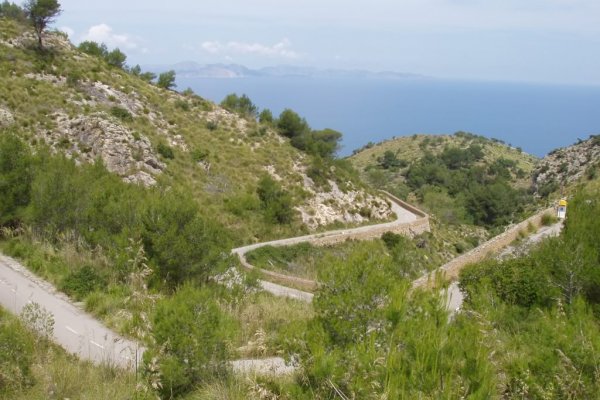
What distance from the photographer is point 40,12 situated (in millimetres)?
37094

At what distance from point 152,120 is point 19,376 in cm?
3490

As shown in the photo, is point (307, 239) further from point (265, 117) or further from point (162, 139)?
point (265, 117)

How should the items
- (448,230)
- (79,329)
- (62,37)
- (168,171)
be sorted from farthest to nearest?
(448,230)
(62,37)
(168,171)
(79,329)

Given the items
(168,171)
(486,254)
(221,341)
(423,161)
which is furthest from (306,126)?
(221,341)

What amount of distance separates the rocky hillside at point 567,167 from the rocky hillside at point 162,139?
22.9 metres

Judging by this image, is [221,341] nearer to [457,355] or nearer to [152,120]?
Result: [457,355]

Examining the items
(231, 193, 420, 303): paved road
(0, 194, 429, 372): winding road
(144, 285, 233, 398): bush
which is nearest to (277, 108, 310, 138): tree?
(231, 193, 420, 303): paved road

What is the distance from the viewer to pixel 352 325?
4.54 m

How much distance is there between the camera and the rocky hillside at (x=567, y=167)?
172ft

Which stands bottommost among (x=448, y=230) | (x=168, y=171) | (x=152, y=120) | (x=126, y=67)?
(x=448, y=230)

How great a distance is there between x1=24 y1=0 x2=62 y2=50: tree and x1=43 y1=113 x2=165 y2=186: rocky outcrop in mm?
10808

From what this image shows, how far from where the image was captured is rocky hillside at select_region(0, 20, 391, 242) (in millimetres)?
30016

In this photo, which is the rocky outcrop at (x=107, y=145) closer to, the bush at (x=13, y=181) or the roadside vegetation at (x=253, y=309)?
the roadside vegetation at (x=253, y=309)

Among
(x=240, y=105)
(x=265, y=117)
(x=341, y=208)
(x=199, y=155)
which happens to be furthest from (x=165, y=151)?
(x=240, y=105)
